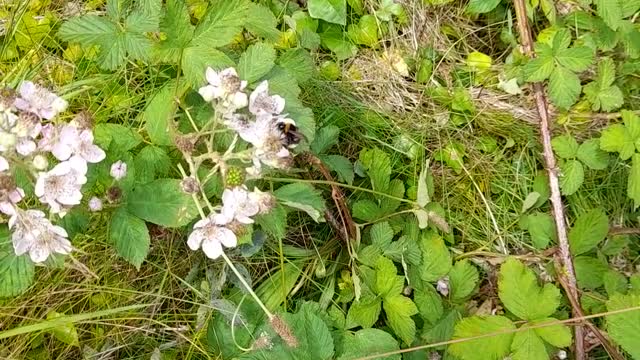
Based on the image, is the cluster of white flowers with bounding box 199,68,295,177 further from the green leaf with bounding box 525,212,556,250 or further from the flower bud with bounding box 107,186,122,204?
the green leaf with bounding box 525,212,556,250

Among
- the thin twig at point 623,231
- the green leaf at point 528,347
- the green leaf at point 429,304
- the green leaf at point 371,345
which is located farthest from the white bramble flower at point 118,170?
the thin twig at point 623,231

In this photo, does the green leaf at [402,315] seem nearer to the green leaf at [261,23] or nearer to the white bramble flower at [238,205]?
the white bramble flower at [238,205]

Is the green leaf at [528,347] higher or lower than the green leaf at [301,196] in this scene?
lower

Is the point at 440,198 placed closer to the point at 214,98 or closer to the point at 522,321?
the point at 522,321

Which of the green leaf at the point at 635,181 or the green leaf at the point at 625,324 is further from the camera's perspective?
the green leaf at the point at 635,181

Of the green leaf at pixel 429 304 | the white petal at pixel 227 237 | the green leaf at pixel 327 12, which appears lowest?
the green leaf at pixel 429 304

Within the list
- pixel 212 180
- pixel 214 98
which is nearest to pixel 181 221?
pixel 212 180

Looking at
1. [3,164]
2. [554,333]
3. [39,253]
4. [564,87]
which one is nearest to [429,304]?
[554,333]

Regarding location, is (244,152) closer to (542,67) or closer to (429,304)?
(429,304)
